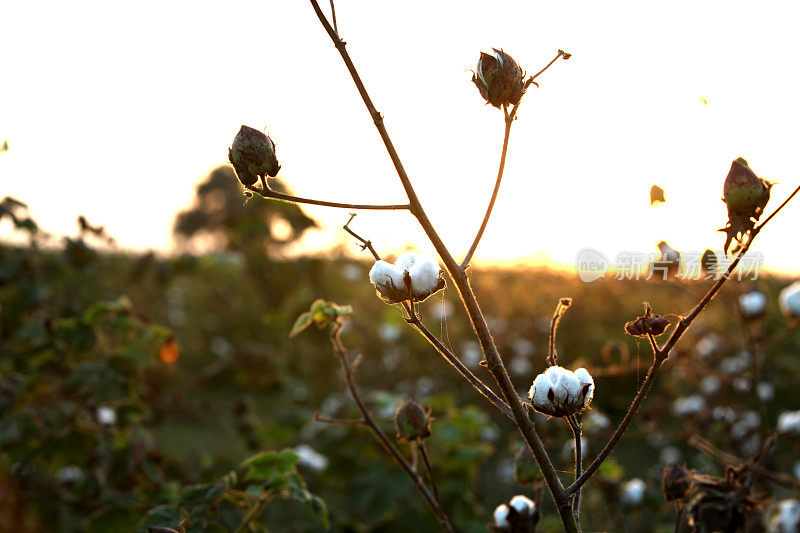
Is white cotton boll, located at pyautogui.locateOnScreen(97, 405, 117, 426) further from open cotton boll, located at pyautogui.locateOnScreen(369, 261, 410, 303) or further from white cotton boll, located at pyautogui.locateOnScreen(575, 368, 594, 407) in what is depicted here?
white cotton boll, located at pyautogui.locateOnScreen(575, 368, 594, 407)

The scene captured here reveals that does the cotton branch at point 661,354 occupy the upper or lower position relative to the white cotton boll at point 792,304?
lower

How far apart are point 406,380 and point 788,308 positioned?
4.06m

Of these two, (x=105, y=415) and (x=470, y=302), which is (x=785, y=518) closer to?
(x=470, y=302)

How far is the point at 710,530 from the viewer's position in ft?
2.84

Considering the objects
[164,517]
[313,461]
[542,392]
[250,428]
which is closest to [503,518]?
[542,392]

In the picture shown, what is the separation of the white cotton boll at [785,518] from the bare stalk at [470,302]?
263 millimetres

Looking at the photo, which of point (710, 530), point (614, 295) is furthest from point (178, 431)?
point (710, 530)

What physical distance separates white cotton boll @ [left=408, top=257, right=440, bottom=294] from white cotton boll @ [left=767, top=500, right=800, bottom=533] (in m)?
0.51

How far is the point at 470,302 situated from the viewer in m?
0.71

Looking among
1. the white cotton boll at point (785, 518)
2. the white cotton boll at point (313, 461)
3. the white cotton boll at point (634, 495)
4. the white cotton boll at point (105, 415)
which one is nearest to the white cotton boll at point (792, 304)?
the white cotton boll at point (634, 495)

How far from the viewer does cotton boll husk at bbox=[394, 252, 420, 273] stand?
77 cm

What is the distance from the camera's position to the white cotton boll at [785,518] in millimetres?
743

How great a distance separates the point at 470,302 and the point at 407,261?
105 mm

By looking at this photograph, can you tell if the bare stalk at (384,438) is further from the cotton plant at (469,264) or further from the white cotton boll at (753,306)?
the white cotton boll at (753,306)
